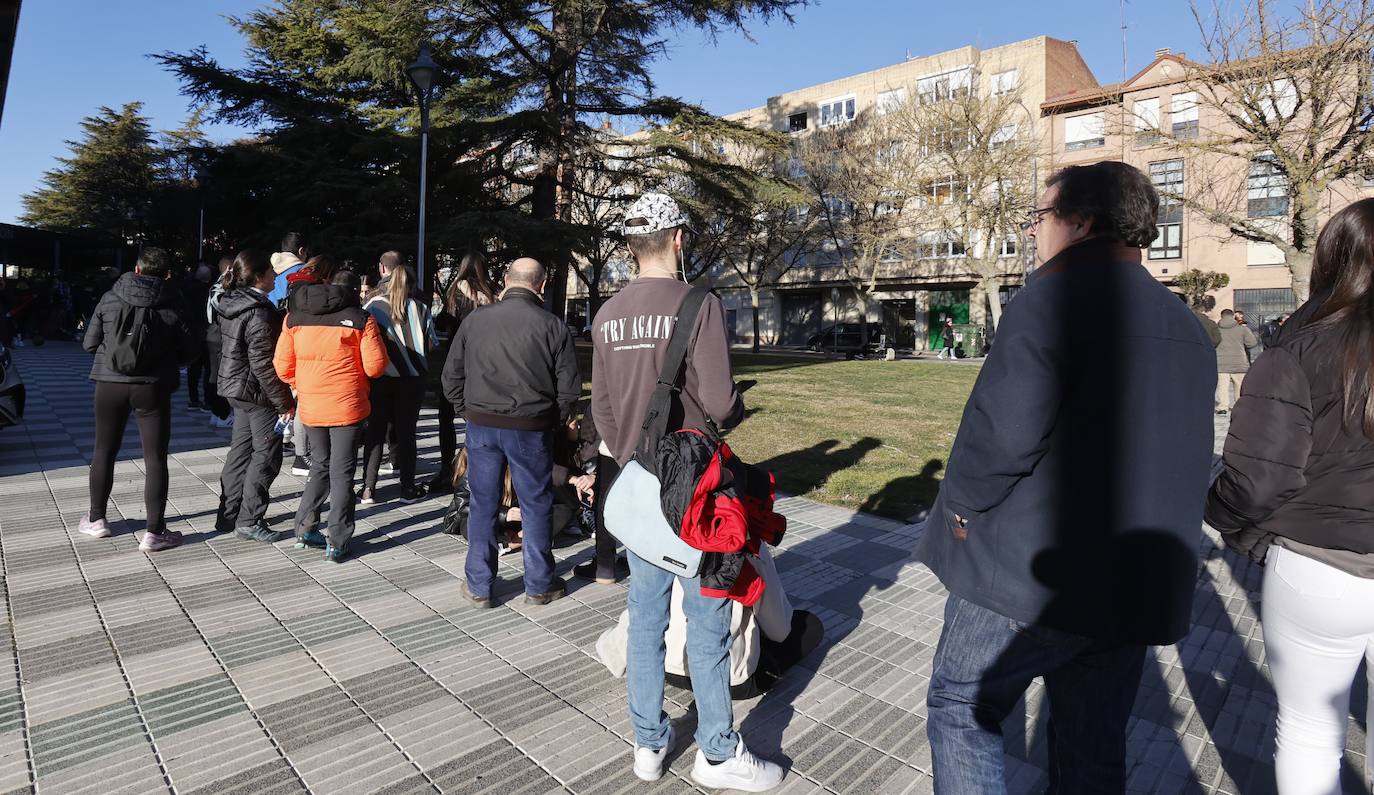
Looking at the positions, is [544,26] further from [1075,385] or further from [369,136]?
[1075,385]

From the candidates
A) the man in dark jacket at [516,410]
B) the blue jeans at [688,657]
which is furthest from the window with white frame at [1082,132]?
the blue jeans at [688,657]

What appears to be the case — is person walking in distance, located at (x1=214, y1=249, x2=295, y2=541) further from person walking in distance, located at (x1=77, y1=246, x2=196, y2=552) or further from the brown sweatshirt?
the brown sweatshirt

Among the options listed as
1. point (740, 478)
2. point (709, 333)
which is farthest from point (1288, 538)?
point (709, 333)

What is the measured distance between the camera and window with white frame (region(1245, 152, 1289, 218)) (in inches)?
616

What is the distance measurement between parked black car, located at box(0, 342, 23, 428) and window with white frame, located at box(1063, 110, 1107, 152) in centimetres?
4007

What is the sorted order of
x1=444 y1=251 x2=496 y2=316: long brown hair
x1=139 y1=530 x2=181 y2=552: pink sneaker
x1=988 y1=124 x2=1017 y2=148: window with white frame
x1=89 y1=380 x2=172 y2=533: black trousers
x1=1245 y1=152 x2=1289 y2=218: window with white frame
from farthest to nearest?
x1=988 y1=124 x2=1017 y2=148: window with white frame, x1=1245 y1=152 x2=1289 y2=218: window with white frame, x1=444 y1=251 x2=496 y2=316: long brown hair, x1=139 y1=530 x2=181 y2=552: pink sneaker, x1=89 y1=380 x2=172 y2=533: black trousers

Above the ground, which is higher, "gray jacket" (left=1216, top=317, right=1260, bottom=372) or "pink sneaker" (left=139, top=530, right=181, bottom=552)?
"gray jacket" (left=1216, top=317, right=1260, bottom=372)

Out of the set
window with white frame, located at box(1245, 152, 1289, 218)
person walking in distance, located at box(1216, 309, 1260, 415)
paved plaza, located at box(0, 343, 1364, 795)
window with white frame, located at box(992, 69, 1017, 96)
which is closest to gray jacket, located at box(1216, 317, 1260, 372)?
person walking in distance, located at box(1216, 309, 1260, 415)

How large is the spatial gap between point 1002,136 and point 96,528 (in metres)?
36.3

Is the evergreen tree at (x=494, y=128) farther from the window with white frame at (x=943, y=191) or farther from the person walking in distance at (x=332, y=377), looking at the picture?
the window with white frame at (x=943, y=191)

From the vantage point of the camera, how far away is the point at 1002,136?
34438 mm

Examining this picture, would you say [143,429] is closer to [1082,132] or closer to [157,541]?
[157,541]

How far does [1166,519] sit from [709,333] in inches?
53.4

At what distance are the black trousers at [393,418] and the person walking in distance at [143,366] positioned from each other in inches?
56.0
